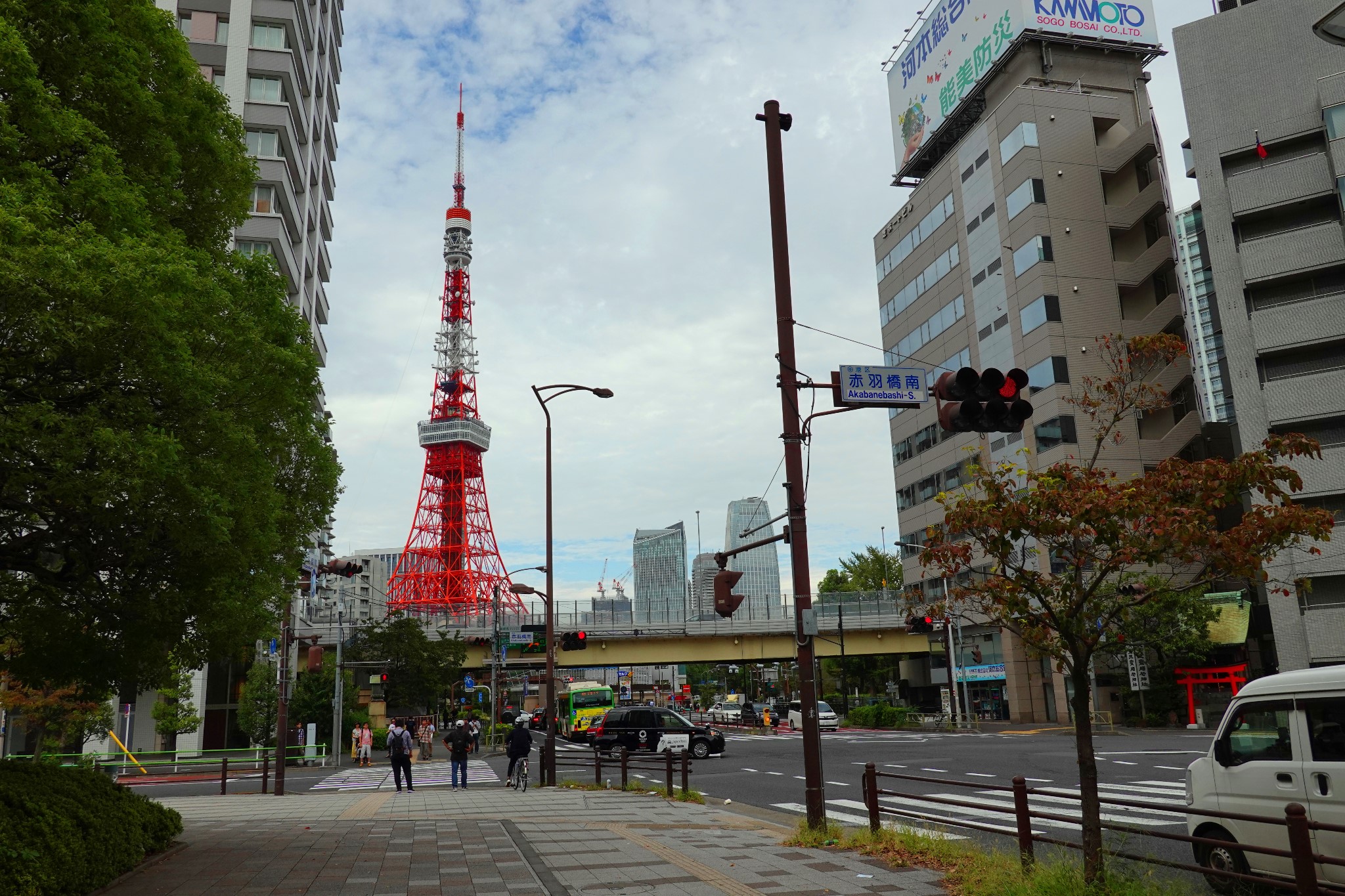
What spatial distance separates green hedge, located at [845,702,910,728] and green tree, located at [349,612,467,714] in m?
20.2

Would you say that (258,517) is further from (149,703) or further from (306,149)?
(306,149)

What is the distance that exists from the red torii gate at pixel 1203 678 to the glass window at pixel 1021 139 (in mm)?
27018

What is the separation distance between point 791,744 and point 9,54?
34.0m

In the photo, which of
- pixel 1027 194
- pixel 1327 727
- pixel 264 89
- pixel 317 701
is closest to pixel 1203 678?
pixel 1027 194

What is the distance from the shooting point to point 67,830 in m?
8.99

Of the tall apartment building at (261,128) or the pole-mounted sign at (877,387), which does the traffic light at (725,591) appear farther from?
the tall apartment building at (261,128)

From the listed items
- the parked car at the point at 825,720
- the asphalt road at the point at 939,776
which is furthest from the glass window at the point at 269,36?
the parked car at the point at 825,720

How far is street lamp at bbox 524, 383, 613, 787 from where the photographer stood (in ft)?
74.8

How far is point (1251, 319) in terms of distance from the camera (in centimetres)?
3959

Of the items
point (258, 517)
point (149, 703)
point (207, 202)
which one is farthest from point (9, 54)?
point (149, 703)

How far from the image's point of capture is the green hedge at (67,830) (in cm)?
808

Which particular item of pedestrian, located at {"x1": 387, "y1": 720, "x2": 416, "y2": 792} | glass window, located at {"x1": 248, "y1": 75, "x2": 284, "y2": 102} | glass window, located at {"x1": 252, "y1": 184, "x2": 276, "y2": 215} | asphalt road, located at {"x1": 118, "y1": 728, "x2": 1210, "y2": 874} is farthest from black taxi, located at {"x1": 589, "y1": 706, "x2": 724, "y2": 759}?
glass window, located at {"x1": 248, "y1": 75, "x2": 284, "y2": 102}

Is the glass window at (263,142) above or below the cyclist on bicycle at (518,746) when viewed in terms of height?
above

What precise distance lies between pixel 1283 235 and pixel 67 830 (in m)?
44.1
